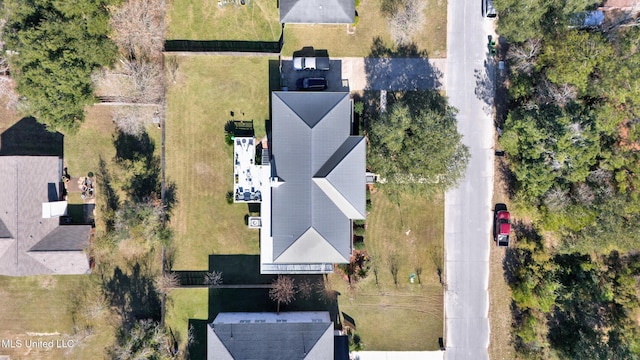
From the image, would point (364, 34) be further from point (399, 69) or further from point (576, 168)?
point (576, 168)

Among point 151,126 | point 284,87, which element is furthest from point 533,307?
point 151,126

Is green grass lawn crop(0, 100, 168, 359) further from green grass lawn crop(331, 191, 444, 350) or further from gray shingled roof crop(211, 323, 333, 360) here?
green grass lawn crop(331, 191, 444, 350)

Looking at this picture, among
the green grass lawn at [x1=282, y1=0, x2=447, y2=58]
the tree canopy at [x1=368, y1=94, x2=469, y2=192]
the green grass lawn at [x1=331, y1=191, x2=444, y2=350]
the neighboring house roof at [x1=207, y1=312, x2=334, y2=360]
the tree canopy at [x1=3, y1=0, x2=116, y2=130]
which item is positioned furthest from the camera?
the green grass lawn at [x1=331, y1=191, x2=444, y2=350]

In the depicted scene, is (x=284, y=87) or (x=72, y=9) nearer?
(x=72, y=9)

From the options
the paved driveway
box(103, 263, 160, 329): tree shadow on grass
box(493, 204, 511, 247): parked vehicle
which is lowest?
box(103, 263, 160, 329): tree shadow on grass

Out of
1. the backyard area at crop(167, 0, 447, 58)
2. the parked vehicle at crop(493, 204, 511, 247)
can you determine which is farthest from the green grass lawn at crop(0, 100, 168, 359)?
the parked vehicle at crop(493, 204, 511, 247)

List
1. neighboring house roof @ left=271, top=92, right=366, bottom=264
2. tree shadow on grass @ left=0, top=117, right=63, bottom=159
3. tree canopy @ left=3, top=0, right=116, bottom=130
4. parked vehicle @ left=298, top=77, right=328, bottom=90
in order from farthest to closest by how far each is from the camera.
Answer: tree shadow on grass @ left=0, top=117, right=63, bottom=159 → parked vehicle @ left=298, top=77, right=328, bottom=90 → neighboring house roof @ left=271, top=92, right=366, bottom=264 → tree canopy @ left=3, top=0, right=116, bottom=130

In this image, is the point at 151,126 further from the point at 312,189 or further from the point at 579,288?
the point at 579,288
